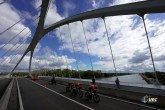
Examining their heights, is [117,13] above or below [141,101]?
above

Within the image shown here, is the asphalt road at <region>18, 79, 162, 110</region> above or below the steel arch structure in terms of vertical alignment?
below

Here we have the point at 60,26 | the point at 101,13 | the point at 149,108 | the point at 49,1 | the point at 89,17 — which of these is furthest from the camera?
the point at 60,26

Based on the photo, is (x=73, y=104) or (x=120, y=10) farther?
(x=120, y=10)

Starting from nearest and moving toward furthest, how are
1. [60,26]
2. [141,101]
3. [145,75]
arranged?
[141,101] → [145,75] → [60,26]

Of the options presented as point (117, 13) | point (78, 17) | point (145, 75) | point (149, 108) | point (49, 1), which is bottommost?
point (149, 108)

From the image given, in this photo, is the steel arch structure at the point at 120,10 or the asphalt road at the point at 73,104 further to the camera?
the steel arch structure at the point at 120,10

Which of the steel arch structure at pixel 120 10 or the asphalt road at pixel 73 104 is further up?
the steel arch structure at pixel 120 10

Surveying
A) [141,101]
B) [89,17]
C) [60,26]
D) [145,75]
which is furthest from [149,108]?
[60,26]

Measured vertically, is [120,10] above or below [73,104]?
above

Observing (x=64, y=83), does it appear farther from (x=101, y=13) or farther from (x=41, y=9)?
(x=101, y=13)

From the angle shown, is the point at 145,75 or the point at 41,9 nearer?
the point at 145,75

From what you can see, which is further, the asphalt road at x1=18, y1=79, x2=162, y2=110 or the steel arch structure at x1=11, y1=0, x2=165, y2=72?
the steel arch structure at x1=11, y1=0, x2=165, y2=72

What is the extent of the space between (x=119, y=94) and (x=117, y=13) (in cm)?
837

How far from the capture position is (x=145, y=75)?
19500 mm
